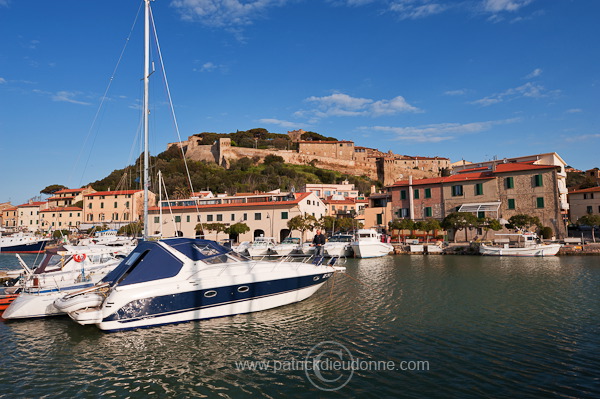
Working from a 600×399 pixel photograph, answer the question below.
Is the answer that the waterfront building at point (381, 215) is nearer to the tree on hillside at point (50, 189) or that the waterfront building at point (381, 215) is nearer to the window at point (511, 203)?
the window at point (511, 203)

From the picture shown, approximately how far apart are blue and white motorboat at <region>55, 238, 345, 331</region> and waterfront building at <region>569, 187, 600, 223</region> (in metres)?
55.7

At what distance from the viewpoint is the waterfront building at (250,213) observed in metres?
51.9

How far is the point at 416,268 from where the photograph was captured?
26.7m

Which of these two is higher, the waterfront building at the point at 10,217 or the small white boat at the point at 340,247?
the waterfront building at the point at 10,217

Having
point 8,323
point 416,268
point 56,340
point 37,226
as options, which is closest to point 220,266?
point 56,340

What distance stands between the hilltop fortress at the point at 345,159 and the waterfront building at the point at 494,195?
6544 centimetres

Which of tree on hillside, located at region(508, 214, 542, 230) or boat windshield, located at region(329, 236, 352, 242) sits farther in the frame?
tree on hillside, located at region(508, 214, 542, 230)

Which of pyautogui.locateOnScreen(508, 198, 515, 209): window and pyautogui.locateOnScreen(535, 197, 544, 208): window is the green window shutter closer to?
pyautogui.locateOnScreen(535, 197, 544, 208): window

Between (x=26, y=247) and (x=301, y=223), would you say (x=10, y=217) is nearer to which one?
(x=26, y=247)

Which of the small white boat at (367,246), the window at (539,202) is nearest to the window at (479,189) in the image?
the window at (539,202)

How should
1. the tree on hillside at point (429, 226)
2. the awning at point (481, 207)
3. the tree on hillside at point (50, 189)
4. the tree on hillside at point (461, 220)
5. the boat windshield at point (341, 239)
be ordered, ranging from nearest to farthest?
1. the boat windshield at point (341, 239)
2. the tree on hillside at point (461, 220)
3. the tree on hillside at point (429, 226)
4. the awning at point (481, 207)
5. the tree on hillside at point (50, 189)

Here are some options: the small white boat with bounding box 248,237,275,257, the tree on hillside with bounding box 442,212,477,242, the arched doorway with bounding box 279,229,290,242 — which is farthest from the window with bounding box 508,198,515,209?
the small white boat with bounding box 248,237,275,257

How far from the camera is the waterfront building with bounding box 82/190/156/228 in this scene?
69562 mm

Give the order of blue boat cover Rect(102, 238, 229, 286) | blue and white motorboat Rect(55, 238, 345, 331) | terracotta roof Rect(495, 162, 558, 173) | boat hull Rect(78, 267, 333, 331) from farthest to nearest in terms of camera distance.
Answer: terracotta roof Rect(495, 162, 558, 173), blue boat cover Rect(102, 238, 229, 286), blue and white motorboat Rect(55, 238, 345, 331), boat hull Rect(78, 267, 333, 331)
